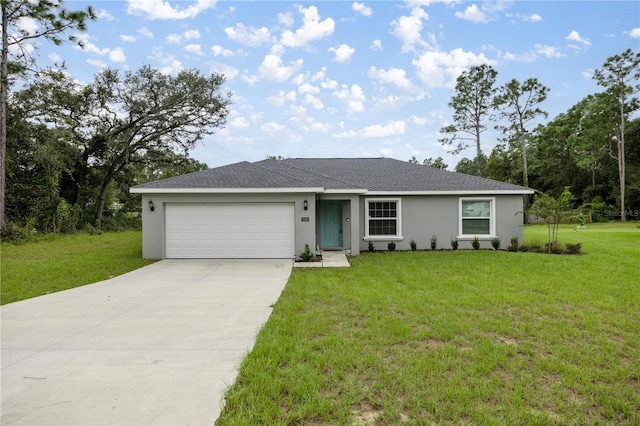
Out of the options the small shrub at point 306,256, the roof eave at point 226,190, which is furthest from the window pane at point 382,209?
the small shrub at point 306,256

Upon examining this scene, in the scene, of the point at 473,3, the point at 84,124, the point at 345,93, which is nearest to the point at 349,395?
the point at 473,3

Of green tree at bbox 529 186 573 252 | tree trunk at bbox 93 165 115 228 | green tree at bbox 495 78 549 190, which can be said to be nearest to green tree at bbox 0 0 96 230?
tree trunk at bbox 93 165 115 228

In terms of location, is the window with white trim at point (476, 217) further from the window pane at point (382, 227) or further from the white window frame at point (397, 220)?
the window pane at point (382, 227)

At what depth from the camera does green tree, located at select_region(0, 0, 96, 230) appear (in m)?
13.3

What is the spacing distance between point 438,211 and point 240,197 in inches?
296

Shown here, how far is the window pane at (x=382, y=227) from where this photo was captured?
→ 510 inches

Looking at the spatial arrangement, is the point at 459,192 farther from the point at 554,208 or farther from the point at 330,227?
the point at 330,227

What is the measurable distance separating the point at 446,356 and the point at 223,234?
8624 millimetres

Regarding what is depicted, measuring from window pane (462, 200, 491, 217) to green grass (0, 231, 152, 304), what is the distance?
37.8 feet

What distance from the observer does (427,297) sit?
237 inches

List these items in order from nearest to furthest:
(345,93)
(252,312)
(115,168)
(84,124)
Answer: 1. (252,312)
2. (345,93)
3. (84,124)
4. (115,168)

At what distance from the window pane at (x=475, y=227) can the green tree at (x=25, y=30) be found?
660 inches

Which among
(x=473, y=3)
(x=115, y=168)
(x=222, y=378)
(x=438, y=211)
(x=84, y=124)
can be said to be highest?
(x=473, y=3)

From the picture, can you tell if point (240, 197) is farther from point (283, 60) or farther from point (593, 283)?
point (593, 283)
